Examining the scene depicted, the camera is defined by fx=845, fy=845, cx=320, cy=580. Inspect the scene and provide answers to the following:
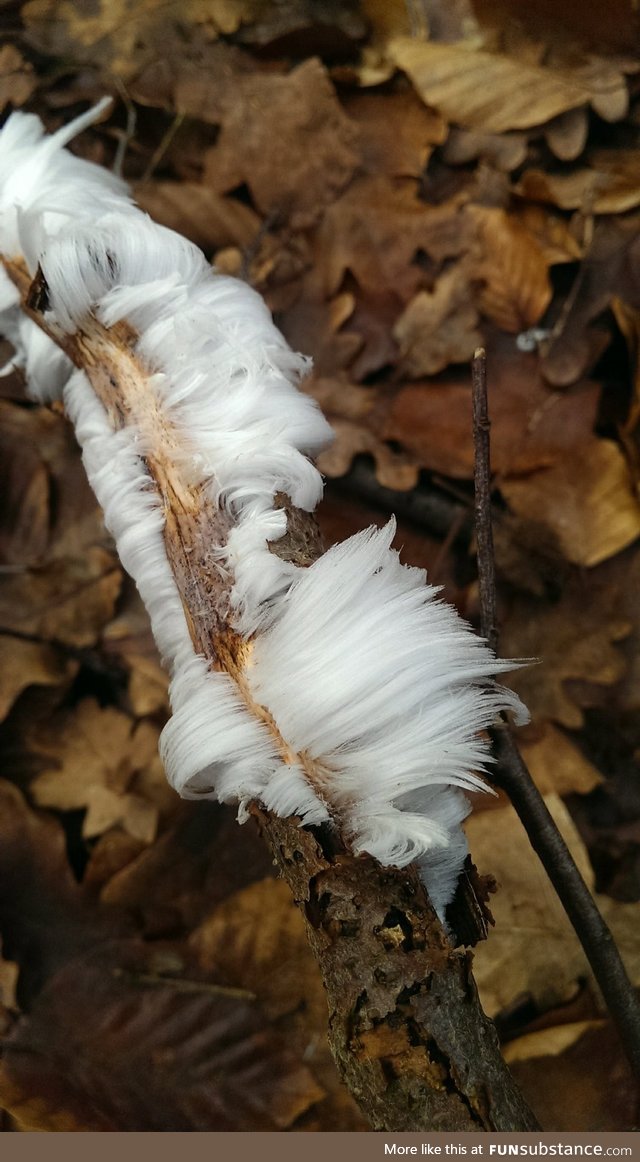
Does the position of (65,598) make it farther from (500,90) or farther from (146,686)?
(500,90)

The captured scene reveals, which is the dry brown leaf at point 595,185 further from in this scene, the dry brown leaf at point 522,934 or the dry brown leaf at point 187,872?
the dry brown leaf at point 187,872

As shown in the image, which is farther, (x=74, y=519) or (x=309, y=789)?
(x=74, y=519)

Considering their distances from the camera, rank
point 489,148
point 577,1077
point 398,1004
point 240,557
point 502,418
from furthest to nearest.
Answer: point 489,148
point 502,418
point 577,1077
point 240,557
point 398,1004

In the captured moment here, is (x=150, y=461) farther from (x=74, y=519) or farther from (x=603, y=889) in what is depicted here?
(x=603, y=889)

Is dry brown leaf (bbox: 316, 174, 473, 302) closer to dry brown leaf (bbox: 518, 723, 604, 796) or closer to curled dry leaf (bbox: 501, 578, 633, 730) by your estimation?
curled dry leaf (bbox: 501, 578, 633, 730)

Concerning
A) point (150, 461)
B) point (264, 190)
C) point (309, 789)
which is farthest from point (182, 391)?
point (264, 190)

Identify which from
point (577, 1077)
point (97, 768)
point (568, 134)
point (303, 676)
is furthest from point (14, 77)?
point (577, 1077)

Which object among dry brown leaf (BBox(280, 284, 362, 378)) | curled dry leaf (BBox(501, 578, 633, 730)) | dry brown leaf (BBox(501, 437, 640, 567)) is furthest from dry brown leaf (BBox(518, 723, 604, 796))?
dry brown leaf (BBox(280, 284, 362, 378))

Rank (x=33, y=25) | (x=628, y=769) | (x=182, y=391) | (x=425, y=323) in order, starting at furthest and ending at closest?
(x=33, y=25) < (x=425, y=323) < (x=628, y=769) < (x=182, y=391)
